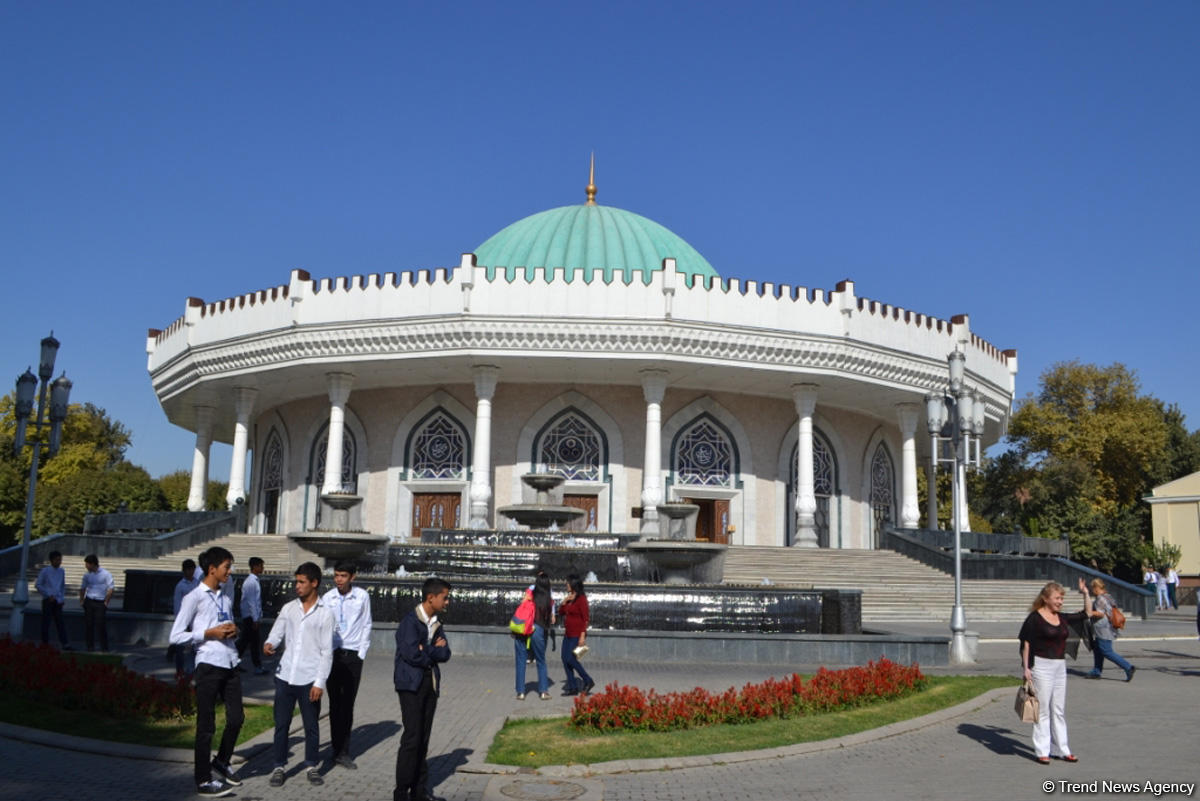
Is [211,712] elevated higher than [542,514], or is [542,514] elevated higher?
[542,514]

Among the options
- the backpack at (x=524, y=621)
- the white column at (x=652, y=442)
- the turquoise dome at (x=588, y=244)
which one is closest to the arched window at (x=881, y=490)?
the turquoise dome at (x=588, y=244)

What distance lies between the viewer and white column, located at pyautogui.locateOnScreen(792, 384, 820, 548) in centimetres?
2553

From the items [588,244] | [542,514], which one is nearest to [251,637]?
[542,514]

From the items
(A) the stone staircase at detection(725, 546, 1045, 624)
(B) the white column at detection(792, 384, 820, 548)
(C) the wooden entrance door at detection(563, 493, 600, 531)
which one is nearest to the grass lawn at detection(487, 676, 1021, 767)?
(A) the stone staircase at detection(725, 546, 1045, 624)

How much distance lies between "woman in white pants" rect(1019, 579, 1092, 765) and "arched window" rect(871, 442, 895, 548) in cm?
2370

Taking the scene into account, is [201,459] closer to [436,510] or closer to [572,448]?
[436,510]

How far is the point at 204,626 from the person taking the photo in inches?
244

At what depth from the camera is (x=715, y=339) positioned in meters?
25.1

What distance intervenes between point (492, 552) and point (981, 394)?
17.9 metres

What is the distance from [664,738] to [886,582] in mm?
15035

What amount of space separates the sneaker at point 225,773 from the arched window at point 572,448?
70.8ft

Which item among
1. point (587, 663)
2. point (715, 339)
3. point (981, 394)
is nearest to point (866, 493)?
point (981, 394)

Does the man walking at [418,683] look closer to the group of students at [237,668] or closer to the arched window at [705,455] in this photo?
the group of students at [237,668]

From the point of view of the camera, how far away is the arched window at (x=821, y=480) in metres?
29.0
